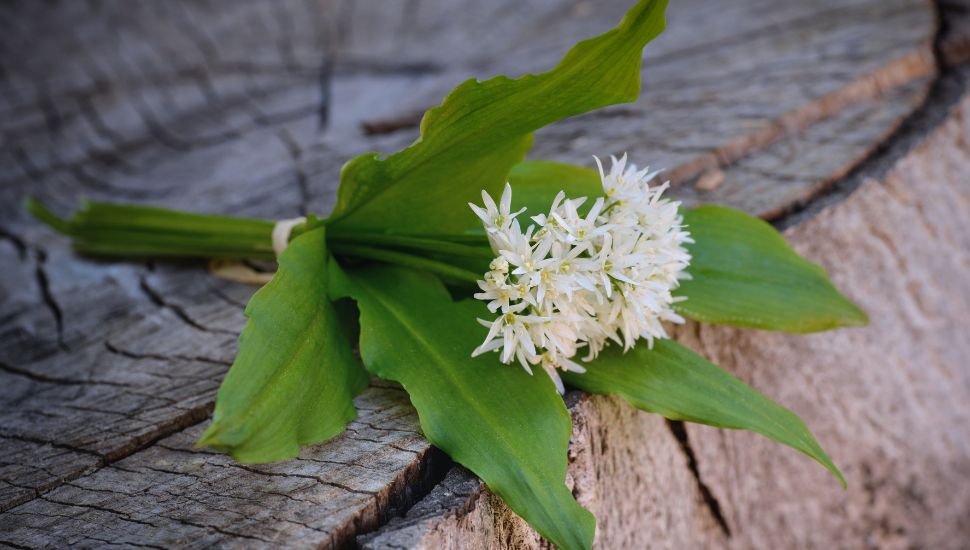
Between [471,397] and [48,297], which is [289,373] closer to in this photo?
[471,397]

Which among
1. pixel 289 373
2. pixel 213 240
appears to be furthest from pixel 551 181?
pixel 213 240

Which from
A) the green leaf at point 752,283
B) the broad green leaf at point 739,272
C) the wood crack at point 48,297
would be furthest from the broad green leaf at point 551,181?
the wood crack at point 48,297

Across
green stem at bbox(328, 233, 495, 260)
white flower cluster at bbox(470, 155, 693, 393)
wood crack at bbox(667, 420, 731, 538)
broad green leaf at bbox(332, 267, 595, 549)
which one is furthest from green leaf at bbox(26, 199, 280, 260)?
wood crack at bbox(667, 420, 731, 538)

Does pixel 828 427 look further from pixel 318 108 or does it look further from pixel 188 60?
pixel 188 60

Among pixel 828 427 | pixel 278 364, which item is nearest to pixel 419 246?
pixel 278 364

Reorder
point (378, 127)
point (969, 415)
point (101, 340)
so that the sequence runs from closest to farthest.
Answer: point (101, 340) → point (969, 415) → point (378, 127)

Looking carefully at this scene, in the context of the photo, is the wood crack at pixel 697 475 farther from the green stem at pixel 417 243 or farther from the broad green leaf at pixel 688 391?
the green stem at pixel 417 243

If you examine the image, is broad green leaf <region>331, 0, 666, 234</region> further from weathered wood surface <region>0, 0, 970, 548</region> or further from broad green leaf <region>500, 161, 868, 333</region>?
weathered wood surface <region>0, 0, 970, 548</region>
